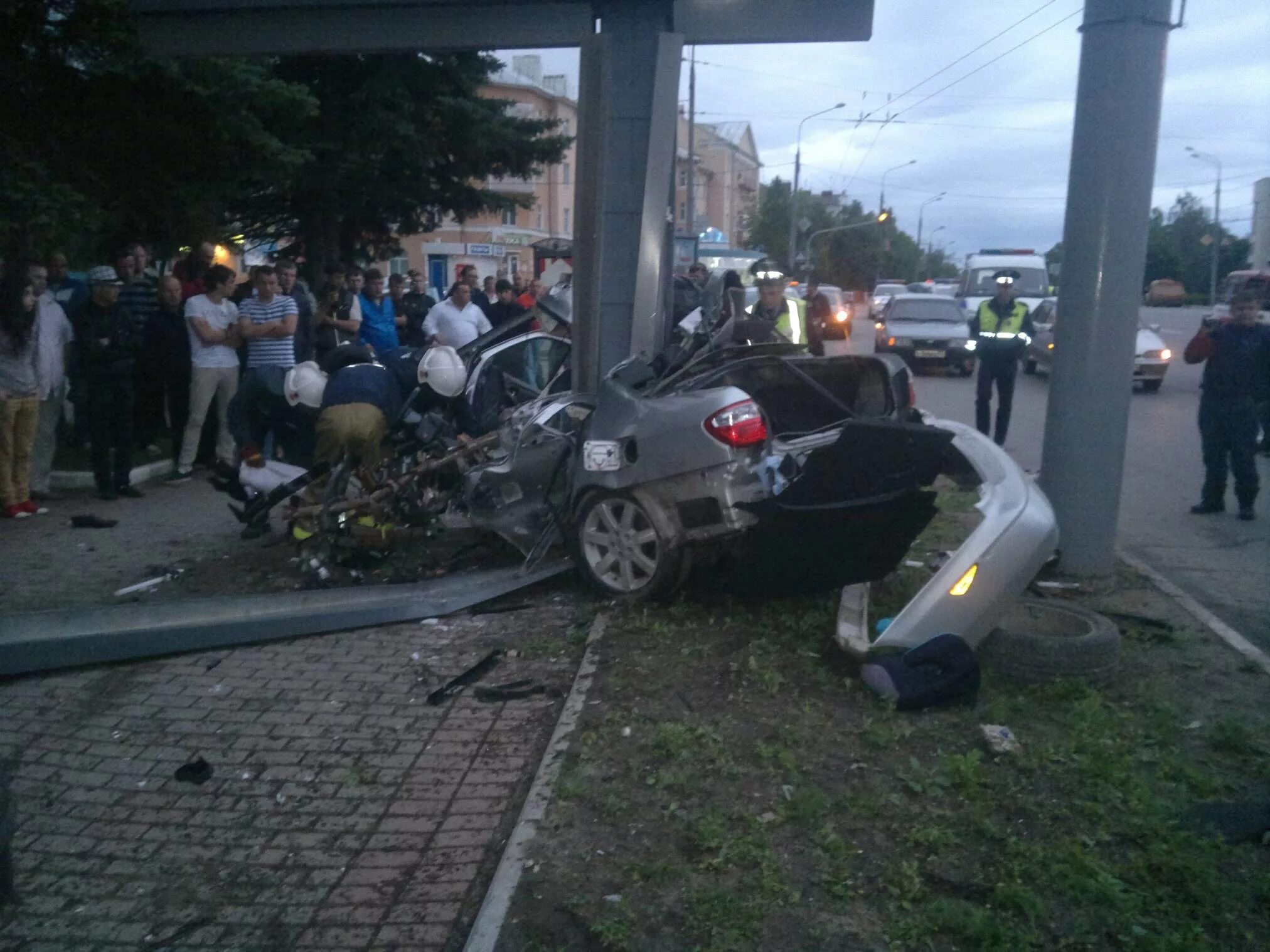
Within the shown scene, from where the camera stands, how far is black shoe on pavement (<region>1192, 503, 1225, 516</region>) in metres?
9.77

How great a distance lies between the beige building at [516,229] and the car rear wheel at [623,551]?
39086 millimetres

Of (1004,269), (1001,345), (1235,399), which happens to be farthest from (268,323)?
(1004,269)

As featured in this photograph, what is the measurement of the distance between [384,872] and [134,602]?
3.89 m

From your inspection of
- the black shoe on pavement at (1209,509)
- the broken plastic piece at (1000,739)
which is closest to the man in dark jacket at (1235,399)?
the black shoe on pavement at (1209,509)

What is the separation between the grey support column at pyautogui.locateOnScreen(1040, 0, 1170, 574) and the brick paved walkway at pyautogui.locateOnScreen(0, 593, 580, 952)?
354cm

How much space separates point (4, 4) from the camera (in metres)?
10.2

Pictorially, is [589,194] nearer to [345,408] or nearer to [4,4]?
[345,408]

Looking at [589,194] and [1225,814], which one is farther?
[589,194]

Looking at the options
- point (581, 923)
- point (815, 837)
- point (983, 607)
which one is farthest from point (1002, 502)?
point (581, 923)

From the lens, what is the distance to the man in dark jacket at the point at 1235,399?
9422mm

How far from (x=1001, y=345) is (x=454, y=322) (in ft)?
20.4

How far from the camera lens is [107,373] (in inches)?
385

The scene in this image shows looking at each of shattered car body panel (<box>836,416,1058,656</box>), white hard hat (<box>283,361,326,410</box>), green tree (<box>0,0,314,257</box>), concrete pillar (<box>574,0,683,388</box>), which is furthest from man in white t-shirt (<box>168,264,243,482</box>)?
shattered car body panel (<box>836,416,1058,656</box>)

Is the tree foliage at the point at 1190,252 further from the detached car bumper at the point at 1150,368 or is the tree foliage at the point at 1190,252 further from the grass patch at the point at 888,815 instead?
the grass patch at the point at 888,815
